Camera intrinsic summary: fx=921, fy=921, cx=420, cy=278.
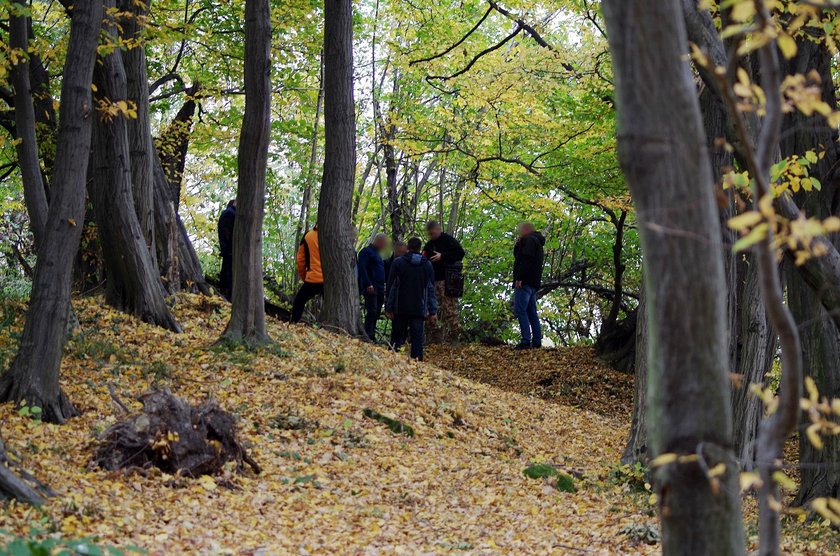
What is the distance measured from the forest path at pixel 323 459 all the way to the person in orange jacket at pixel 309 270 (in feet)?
3.76

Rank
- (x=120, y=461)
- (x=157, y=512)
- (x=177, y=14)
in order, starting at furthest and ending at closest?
1. (x=177, y=14)
2. (x=120, y=461)
3. (x=157, y=512)

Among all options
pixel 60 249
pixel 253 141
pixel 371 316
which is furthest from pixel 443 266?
pixel 60 249

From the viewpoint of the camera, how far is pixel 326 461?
780cm

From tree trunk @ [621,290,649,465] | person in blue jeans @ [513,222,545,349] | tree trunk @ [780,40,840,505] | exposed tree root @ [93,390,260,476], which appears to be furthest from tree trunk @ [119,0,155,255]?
tree trunk @ [780,40,840,505]

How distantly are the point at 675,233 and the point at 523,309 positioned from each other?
13.6 m

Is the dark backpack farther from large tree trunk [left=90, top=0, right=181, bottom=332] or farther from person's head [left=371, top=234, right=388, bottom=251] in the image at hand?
large tree trunk [left=90, top=0, right=181, bottom=332]

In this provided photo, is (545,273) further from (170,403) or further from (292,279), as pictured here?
(170,403)

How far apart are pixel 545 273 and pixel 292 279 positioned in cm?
582

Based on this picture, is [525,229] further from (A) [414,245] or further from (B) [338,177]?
(B) [338,177]

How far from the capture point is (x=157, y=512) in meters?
5.82

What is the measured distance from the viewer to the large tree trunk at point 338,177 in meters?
13.4

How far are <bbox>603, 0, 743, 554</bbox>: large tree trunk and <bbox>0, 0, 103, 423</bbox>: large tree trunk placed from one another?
5755 mm

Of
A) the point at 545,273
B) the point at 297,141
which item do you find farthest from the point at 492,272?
the point at 297,141

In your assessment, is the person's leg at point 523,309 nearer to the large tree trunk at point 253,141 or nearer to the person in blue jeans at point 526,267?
the person in blue jeans at point 526,267
